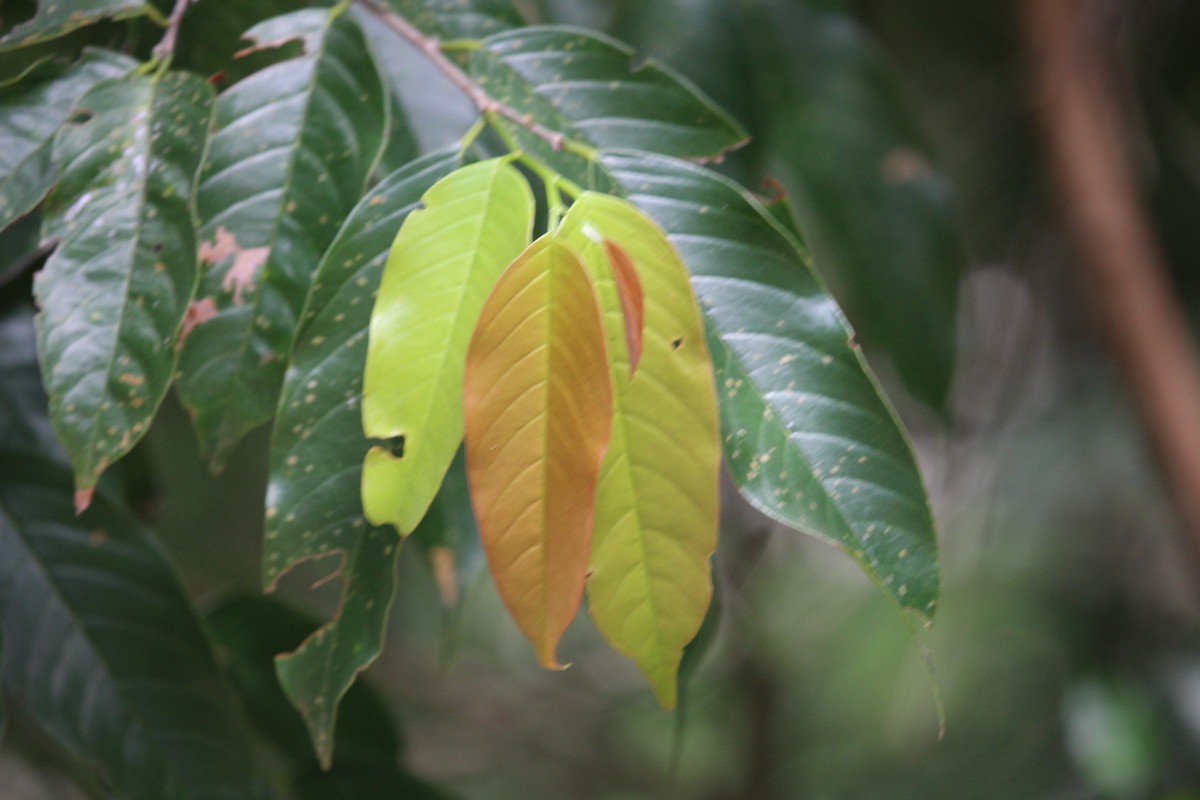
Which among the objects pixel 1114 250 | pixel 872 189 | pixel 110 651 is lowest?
pixel 110 651

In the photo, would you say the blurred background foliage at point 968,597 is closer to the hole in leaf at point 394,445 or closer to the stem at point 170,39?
the stem at point 170,39

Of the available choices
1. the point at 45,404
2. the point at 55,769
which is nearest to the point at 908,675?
the point at 55,769

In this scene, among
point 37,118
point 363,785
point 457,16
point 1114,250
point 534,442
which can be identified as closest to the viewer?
point 534,442

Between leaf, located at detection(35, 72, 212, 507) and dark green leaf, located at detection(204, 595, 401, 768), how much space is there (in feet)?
1.02

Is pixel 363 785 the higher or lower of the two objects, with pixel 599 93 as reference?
lower

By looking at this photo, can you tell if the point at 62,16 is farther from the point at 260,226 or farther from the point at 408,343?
the point at 408,343

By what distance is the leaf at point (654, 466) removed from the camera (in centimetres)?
35

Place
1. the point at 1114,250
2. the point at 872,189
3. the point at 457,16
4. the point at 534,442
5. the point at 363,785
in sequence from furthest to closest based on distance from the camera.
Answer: the point at 1114,250, the point at 872,189, the point at 363,785, the point at 457,16, the point at 534,442

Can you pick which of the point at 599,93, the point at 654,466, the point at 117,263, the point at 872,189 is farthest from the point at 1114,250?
the point at 117,263

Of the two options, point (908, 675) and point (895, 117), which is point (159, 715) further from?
point (908, 675)

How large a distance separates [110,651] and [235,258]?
0.30 metres

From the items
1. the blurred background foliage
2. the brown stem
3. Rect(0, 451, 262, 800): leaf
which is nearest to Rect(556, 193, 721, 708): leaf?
Rect(0, 451, 262, 800): leaf

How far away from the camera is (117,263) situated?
42 cm

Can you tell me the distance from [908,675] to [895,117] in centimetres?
112
